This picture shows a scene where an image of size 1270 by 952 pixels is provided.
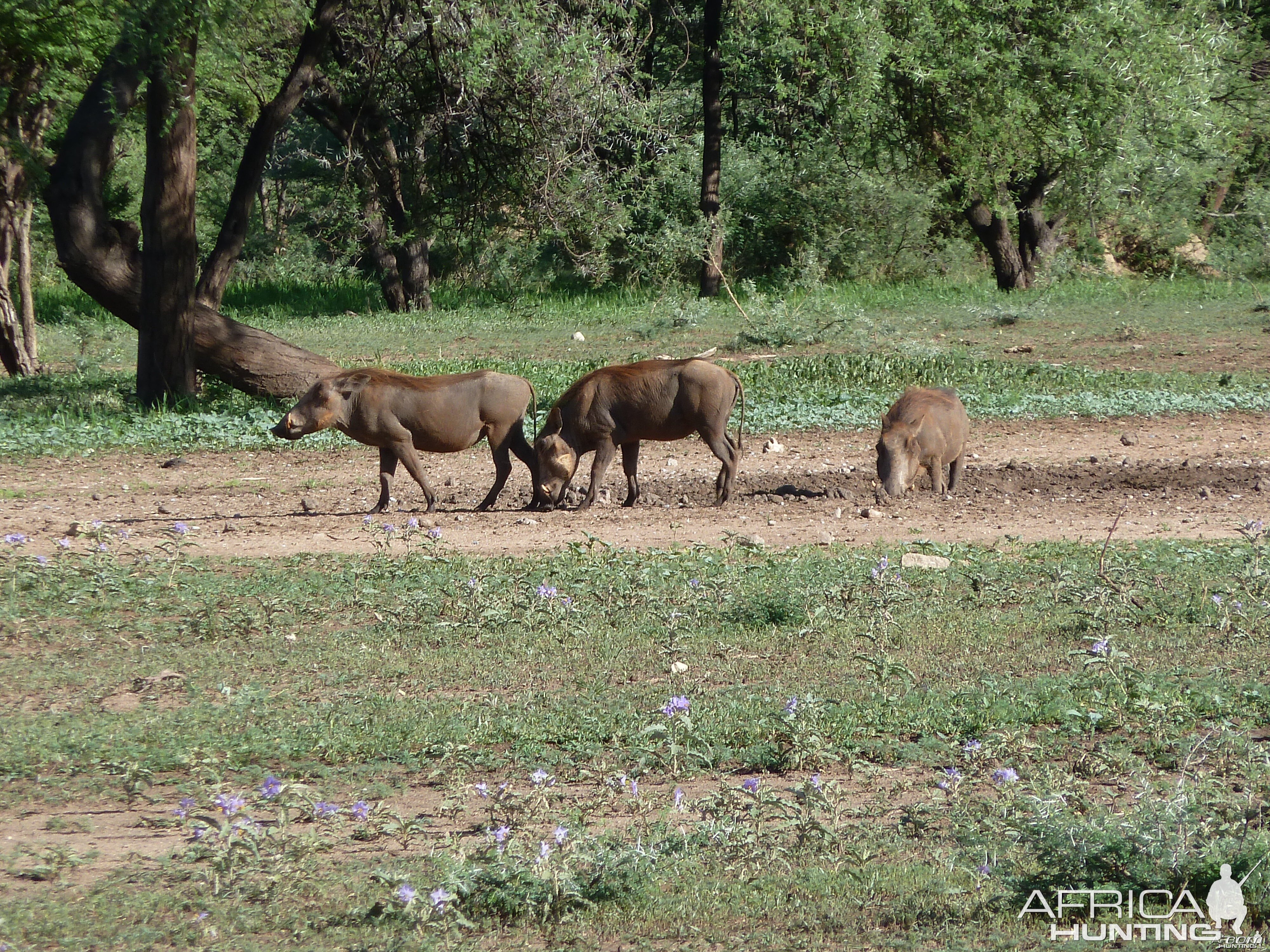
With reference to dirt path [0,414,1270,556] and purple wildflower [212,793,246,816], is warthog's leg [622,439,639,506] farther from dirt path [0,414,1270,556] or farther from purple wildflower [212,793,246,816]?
purple wildflower [212,793,246,816]

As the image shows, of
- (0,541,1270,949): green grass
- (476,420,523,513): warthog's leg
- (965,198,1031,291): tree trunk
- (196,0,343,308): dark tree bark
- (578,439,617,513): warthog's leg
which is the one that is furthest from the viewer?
(965,198,1031,291): tree trunk

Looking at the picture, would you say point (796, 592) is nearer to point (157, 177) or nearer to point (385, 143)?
point (157, 177)

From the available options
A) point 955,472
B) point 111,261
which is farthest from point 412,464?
point 111,261

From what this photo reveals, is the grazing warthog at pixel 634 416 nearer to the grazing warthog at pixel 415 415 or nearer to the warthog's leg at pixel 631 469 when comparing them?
the warthog's leg at pixel 631 469

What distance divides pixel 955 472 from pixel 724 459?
1.96 metres

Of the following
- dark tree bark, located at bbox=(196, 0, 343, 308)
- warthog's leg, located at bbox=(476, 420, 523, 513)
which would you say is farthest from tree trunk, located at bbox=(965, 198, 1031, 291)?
warthog's leg, located at bbox=(476, 420, 523, 513)

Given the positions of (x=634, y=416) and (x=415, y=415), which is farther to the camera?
(x=634, y=416)

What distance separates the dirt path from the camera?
31.7 feet

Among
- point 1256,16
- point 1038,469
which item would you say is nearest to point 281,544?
point 1038,469

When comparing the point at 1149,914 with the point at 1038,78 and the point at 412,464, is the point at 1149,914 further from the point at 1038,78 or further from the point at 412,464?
the point at 1038,78

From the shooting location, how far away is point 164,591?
7898 millimetres

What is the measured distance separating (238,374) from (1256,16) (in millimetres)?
23886

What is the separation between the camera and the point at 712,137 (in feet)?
84.0

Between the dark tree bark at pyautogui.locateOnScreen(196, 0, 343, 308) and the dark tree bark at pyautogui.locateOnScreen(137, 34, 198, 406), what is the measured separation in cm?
80
